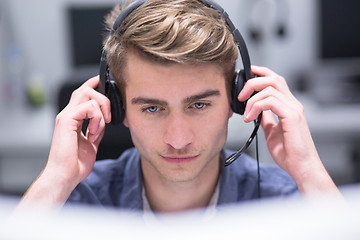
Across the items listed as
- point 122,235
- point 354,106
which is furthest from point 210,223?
point 354,106

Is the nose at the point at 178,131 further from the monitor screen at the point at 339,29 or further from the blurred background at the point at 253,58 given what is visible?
the monitor screen at the point at 339,29

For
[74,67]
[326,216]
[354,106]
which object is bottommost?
[354,106]

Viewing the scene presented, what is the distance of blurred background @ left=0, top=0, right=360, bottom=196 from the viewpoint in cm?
252

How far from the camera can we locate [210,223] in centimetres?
27

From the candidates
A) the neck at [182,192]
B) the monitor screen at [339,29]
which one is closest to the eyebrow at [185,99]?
the neck at [182,192]

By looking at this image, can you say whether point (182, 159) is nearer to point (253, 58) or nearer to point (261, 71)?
point (261, 71)

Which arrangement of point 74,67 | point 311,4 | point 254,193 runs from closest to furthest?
1. point 254,193
2. point 74,67
3. point 311,4

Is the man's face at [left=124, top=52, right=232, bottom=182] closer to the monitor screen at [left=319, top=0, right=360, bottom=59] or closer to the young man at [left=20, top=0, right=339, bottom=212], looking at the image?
the young man at [left=20, top=0, right=339, bottom=212]

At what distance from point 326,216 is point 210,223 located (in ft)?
0.25

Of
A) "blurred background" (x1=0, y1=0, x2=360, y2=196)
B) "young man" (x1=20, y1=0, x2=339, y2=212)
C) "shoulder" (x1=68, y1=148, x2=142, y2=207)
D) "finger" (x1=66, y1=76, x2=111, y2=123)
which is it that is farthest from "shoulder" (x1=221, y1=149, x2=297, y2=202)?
"blurred background" (x1=0, y1=0, x2=360, y2=196)

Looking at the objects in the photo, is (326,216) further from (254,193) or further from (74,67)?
(74,67)

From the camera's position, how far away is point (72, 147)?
0.96m

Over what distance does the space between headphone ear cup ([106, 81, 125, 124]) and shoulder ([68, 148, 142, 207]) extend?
200mm

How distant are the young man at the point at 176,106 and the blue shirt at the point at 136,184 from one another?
0.14 m
